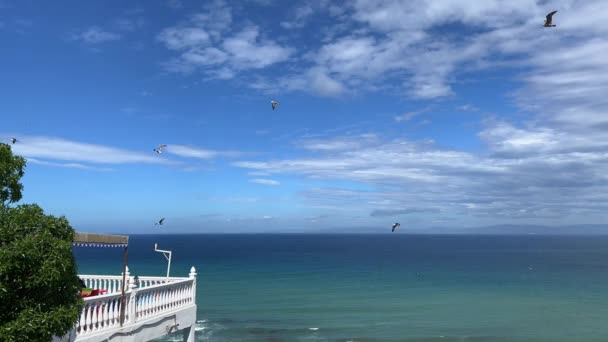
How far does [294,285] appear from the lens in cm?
5231

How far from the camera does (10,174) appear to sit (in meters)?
8.13

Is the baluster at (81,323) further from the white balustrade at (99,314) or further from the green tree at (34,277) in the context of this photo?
the green tree at (34,277)

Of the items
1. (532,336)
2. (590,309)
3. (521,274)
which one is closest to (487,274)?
(521,274)

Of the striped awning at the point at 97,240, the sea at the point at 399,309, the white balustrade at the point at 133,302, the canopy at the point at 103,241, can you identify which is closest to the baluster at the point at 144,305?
the white balustrade at the point at 133,302

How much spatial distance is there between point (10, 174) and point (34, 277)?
229 centimetres

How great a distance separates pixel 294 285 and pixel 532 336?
28.4m

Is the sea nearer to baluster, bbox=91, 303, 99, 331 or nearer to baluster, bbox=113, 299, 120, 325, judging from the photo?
baluster, bbox=113, 299, 120, 325

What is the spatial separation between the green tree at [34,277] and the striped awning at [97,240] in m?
2.70

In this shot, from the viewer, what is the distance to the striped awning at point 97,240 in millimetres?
10383

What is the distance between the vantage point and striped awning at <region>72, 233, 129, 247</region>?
10383 millimetres

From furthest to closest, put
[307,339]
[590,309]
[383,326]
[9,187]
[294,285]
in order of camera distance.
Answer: [294,285] → [590,309] → [383,326] → [307,339] → [9,187]

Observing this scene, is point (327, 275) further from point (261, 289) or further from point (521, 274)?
point (521, 274)

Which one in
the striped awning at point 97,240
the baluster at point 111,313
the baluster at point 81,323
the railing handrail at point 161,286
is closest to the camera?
the striped awning at point 97,240

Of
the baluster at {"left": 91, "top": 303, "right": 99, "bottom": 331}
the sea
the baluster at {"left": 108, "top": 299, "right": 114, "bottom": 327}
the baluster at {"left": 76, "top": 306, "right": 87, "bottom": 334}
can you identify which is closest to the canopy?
the baluster at {"left": 108, "top": 299, "right": 114, "bottom": 327}
